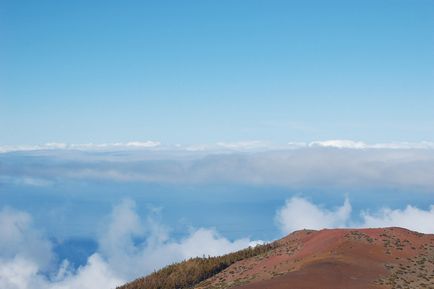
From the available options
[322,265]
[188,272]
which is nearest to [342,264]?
[322,265]

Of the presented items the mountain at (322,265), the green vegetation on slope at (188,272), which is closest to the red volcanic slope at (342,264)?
the mountain at (322,265)

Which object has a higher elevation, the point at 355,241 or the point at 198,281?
the point at 355,241

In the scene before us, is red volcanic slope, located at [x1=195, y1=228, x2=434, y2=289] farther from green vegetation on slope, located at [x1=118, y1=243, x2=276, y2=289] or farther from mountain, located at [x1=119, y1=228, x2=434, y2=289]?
green vegetation on slope, located at [x1=118, y1=243, x2=276, y2=289]

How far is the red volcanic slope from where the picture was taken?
1646 inches

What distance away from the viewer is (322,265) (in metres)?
46.3

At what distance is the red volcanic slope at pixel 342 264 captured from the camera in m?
41.8

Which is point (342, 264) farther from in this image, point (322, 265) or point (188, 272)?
point (188, 272)

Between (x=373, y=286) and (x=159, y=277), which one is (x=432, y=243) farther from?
(x=159, y=277)

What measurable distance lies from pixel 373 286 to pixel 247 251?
90.1ft

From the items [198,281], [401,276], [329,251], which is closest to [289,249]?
[329,251]

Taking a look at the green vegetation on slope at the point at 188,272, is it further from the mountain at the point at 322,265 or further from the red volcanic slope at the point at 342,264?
the red volcanic slope at the point at 342,264

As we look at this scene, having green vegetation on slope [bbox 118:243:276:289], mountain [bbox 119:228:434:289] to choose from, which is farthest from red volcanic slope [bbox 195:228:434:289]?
green vegetation on slope [bbox 118:243:276:289]

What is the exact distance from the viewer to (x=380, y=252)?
5175 cm

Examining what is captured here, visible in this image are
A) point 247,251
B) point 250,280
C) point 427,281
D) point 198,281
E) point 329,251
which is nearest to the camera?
point 427,281
